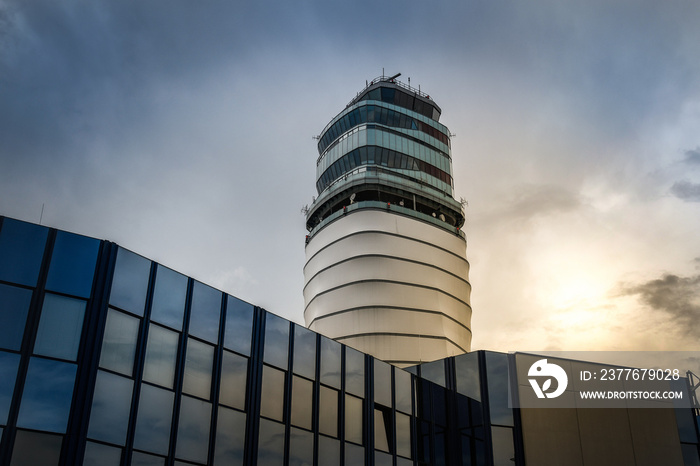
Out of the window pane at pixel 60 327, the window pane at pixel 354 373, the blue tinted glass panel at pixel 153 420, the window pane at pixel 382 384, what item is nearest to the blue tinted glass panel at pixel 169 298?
the blue tinted glass panel at pixel 153 420

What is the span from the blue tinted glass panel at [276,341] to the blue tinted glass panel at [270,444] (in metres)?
2.70

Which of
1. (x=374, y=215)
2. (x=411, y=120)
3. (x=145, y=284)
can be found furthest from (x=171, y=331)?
(x=411, y=120)

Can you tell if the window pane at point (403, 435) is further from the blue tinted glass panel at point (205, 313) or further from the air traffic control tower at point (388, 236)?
the air traffic control tower at point (388, 236)

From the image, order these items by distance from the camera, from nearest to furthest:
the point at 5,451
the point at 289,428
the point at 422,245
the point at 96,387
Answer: the point at 5,451
the point at 96,387
the point at 289,428
the point at 422,245

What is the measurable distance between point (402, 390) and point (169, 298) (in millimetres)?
15669

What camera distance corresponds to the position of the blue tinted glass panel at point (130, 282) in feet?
72.5

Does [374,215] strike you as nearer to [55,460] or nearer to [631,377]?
[631,377]

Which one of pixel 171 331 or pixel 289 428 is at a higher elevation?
pixel 171 331

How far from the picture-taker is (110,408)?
67.6 ft

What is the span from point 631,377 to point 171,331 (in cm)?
2719

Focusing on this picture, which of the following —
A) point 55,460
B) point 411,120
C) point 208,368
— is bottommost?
point 55,460

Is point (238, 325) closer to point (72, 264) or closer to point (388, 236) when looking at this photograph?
point (72, 264)

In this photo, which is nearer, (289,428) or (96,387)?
(96,387)

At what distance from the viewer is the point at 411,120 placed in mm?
81562
